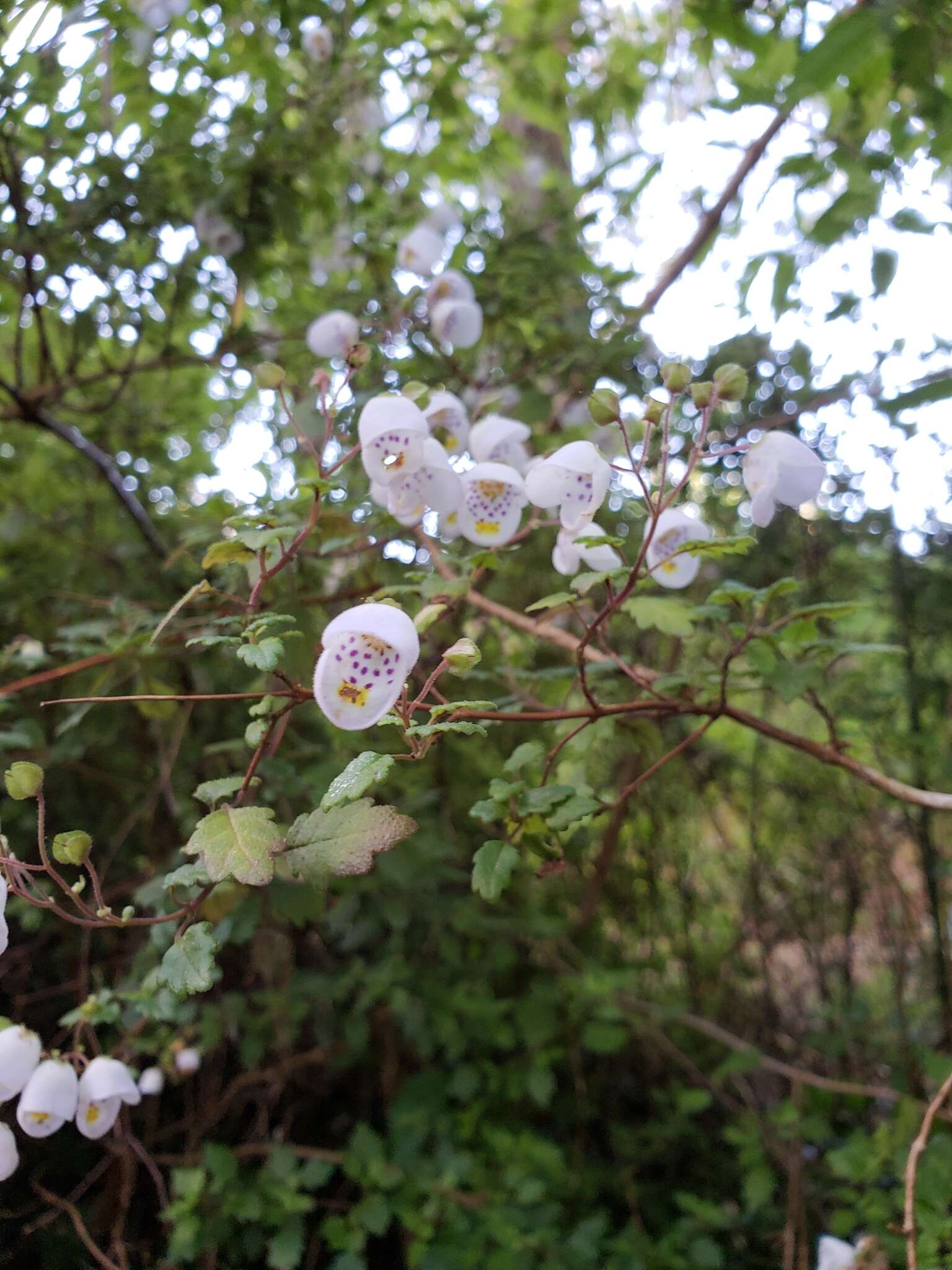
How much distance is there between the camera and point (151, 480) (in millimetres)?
1999

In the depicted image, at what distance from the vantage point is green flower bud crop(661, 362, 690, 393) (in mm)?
784

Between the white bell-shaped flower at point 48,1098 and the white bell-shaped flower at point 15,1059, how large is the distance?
0.01 meters

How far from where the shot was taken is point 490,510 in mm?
999

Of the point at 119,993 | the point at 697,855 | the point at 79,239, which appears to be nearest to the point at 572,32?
the point at 79,239

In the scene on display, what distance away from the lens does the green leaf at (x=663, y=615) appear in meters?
1.00

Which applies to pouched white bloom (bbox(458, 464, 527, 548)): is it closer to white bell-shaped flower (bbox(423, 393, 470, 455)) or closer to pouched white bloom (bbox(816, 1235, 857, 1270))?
white bell-shaped flower (bbox(423, 393, 470, 455))

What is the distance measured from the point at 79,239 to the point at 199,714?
0.87 m

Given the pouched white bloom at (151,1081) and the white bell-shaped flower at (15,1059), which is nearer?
the white bell-shaped flower at (15,1059)

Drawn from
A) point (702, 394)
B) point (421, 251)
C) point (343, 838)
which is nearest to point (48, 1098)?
point (343, 838)

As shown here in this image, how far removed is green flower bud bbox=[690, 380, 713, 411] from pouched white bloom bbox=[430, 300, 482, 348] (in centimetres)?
69

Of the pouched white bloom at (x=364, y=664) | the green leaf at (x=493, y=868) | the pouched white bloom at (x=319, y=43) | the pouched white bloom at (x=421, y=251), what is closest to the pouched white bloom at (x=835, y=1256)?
the green leaf at (x=493, y=868)

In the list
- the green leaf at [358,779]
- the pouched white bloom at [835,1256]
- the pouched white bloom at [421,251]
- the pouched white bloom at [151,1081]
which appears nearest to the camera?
the green leaf at [358,779]

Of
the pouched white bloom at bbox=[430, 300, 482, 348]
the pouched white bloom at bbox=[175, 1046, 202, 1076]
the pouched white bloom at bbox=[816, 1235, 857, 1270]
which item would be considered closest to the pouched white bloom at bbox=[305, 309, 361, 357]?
the pouched white bloom at bbox=[430, 300, 482, 348]

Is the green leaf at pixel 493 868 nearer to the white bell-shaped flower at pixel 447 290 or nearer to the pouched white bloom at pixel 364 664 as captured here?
the pouched white bloom at pixel 364 664
